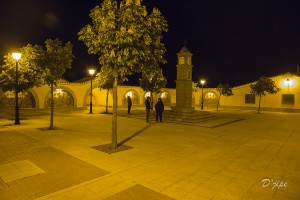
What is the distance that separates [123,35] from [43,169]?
4.67 meters

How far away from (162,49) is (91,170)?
5.00m

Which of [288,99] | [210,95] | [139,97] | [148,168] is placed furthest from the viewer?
[210,95]

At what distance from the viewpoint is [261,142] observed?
1004cm

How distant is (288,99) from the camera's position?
31656 millimetres

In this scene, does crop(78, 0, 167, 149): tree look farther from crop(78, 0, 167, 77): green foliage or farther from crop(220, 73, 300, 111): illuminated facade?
crop(220, 73, 300, 111): illuminated facade

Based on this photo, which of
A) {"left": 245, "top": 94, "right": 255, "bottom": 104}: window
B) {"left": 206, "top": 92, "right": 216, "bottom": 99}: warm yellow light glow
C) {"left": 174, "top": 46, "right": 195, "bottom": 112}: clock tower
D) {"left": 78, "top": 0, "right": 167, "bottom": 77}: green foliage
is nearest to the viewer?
{"left": 78, "top": 0, "right": 167, "bottom": 77}: green foliage

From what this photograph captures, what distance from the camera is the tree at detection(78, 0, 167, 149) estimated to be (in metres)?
7.66

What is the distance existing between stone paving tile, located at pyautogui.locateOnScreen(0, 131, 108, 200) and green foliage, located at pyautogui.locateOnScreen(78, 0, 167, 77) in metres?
3.35

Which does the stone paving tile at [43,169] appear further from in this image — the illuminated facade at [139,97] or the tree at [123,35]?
the illuminated facade at [139,97]

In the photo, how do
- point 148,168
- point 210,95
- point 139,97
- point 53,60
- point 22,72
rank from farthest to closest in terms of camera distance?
point 210,95 → point 139,97 → point 22,72 → point 53,60 → point 148,168

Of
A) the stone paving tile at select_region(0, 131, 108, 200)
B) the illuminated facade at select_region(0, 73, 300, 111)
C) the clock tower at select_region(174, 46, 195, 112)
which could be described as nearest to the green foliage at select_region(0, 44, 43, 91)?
A: the illuminated facade at select_region(0, 73, 300, 111)

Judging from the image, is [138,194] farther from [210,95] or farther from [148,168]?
[210,95]

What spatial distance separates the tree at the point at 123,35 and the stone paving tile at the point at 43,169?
2076mm

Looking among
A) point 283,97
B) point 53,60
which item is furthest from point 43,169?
point 283,97
